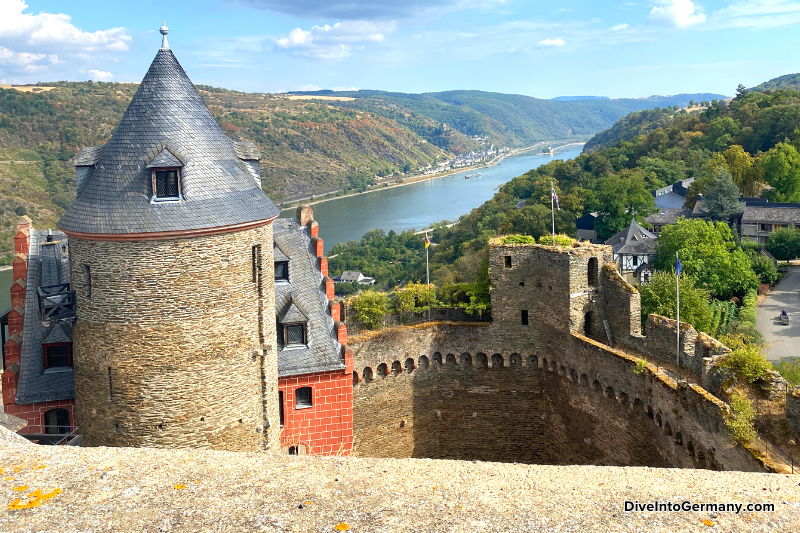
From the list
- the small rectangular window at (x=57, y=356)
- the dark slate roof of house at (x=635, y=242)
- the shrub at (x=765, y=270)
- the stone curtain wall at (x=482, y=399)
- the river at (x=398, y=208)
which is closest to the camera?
the small rectangular window at (x=57, y=356)

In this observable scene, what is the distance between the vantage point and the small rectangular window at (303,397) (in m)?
22.7

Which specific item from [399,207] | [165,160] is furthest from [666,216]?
[399,207]

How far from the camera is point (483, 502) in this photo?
11.7 meters

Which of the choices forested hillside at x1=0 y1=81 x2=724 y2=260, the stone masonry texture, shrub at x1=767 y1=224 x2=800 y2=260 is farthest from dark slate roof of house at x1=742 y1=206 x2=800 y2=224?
forested hillside at x1=0 y1=81 x2=724 y2=260

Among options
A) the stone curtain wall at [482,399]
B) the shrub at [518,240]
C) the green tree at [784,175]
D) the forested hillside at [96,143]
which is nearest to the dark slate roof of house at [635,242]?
the green tree at [784,175]

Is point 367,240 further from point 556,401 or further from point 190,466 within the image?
point 190,466

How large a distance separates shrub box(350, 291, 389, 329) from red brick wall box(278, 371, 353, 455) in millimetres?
2599

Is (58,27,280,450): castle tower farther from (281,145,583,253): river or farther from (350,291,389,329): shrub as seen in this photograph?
(281,145,583,253): river

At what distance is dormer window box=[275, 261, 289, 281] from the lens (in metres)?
23.4

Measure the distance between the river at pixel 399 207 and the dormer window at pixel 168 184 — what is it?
286 ft

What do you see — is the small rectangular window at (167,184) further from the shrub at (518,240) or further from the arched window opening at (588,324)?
the arched window opening at (588,324)

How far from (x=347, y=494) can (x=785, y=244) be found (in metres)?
52.2

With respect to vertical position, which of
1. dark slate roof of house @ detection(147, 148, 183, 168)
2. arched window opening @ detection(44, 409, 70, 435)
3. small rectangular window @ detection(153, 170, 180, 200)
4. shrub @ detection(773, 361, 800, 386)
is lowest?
shrub @ detection(773, 361, 800, 386)

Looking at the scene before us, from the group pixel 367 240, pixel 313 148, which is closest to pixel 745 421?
pixel 367 240
